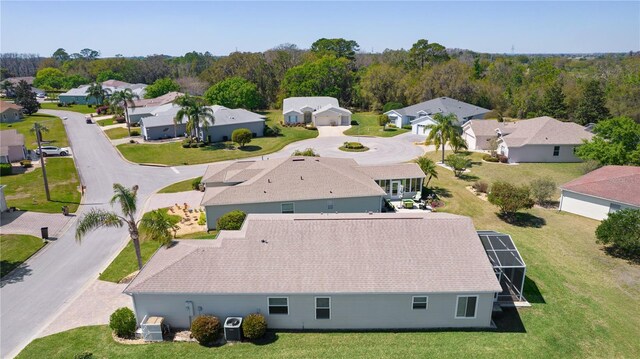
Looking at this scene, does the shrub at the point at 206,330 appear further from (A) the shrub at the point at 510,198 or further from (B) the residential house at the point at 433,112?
(B) the residential house at the point at 433,112

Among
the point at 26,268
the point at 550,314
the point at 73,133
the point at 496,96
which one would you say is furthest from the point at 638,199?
the point at 73,133

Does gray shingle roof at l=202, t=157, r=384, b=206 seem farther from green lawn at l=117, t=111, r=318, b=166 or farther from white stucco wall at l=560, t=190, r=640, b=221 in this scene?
green lawn at l=117, t=111, r=318, b=166

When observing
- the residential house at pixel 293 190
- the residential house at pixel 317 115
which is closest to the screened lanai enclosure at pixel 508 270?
the residential house at pixel 293 190

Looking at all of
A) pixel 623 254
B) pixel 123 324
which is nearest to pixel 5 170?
pixel 123 324

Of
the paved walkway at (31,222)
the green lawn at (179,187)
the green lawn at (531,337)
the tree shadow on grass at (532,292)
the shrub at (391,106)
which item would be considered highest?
the shrub at (391,106)

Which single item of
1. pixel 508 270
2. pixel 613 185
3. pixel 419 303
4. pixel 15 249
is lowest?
pixel 15 249

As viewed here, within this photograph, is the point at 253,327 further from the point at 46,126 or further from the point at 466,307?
the point at 46,126

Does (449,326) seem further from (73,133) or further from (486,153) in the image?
(73,133)
